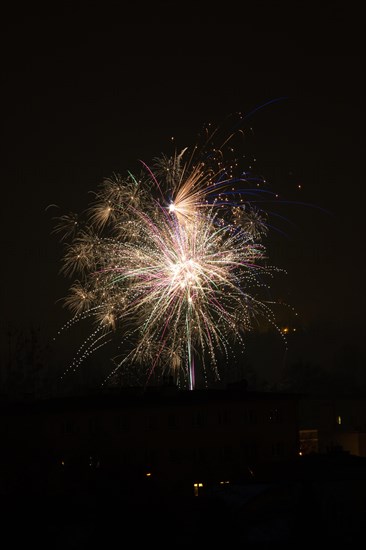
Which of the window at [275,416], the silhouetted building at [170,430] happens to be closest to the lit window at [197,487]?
the silhouetted building at [170,430]

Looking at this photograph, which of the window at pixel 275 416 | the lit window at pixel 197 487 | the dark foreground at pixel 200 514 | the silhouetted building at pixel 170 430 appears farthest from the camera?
the window at pixel 275 416

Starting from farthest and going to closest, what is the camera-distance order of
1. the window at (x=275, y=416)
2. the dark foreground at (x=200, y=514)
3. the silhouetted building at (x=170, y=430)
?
the window at (x=275, y=416) → the silhouetted building at (x=170, y=430) → the dark foreground at (x=200, y=514)

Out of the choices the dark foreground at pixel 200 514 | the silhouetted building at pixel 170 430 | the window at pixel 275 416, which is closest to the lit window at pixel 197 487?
the silhouetted building at pixel 170 430

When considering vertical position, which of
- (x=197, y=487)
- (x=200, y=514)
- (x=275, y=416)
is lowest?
(x=200, y=514)

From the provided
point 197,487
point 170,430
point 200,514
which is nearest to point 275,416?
point 170,430

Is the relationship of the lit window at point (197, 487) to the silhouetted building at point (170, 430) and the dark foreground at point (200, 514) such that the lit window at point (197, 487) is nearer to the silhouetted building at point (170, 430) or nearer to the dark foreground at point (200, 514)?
the silhouetted building at point (170, 430)

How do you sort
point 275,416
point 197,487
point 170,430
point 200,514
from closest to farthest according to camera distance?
point 200,514 → point 197,487 → point 170,430 → point 275,416

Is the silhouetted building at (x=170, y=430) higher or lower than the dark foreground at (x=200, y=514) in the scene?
higher

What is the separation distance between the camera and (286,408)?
53406 mm

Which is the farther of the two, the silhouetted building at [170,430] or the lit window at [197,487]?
the lit window at [197,487]

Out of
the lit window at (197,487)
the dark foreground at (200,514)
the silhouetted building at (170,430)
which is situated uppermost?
the silhouetted building at (170,430)

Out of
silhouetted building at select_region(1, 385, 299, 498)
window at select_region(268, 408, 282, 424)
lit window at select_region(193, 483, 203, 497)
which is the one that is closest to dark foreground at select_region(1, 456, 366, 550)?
silhouetted building at select_region(1, 385, 299, 498)

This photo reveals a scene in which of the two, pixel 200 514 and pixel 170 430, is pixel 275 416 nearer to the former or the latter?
pixel 170 430

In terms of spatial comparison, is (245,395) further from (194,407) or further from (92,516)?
(92,516)
